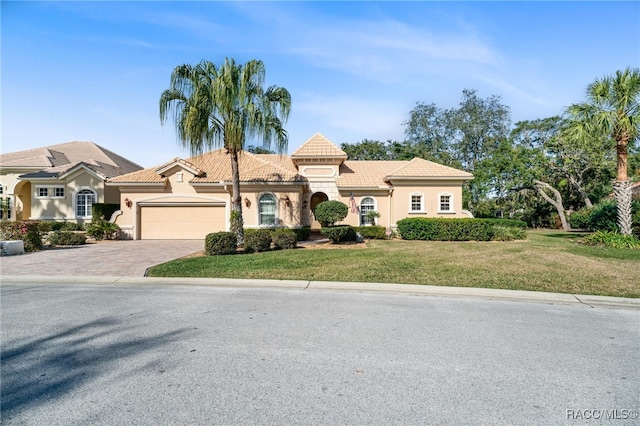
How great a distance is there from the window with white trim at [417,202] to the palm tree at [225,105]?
37.7ft

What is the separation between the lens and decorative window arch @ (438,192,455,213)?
22361 mm

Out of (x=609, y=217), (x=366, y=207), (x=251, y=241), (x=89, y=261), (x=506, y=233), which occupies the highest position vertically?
(x=366, y=207)

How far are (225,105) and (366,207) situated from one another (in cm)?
1247

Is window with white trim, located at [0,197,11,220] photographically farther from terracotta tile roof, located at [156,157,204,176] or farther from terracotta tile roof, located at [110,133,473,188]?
terracotta tile roof, located at [156,157,204,176]

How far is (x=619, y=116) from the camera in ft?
50.0

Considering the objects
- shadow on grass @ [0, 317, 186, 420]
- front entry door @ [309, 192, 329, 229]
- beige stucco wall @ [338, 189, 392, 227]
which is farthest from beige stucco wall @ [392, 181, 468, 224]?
shadow on grass @ [0, 317, 186, 420]

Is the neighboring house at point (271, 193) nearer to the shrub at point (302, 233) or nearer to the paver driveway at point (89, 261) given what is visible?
the shrub at point (302, 233)

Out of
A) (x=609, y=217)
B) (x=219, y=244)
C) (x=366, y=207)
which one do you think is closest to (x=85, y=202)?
(x=219, y=244)

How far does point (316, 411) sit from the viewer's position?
3.15 m

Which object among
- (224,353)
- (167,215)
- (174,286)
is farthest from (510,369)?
(167,215)

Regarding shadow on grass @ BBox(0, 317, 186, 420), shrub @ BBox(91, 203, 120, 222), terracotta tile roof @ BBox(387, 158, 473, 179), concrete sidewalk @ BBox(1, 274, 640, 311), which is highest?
terracotta tile roof @ BBox(387, 158, 473, 179)

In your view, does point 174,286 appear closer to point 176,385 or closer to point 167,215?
point 176,385

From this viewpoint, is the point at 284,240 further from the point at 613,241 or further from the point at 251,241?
the point at 613,241

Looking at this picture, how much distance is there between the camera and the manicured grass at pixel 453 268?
29.5 ft
